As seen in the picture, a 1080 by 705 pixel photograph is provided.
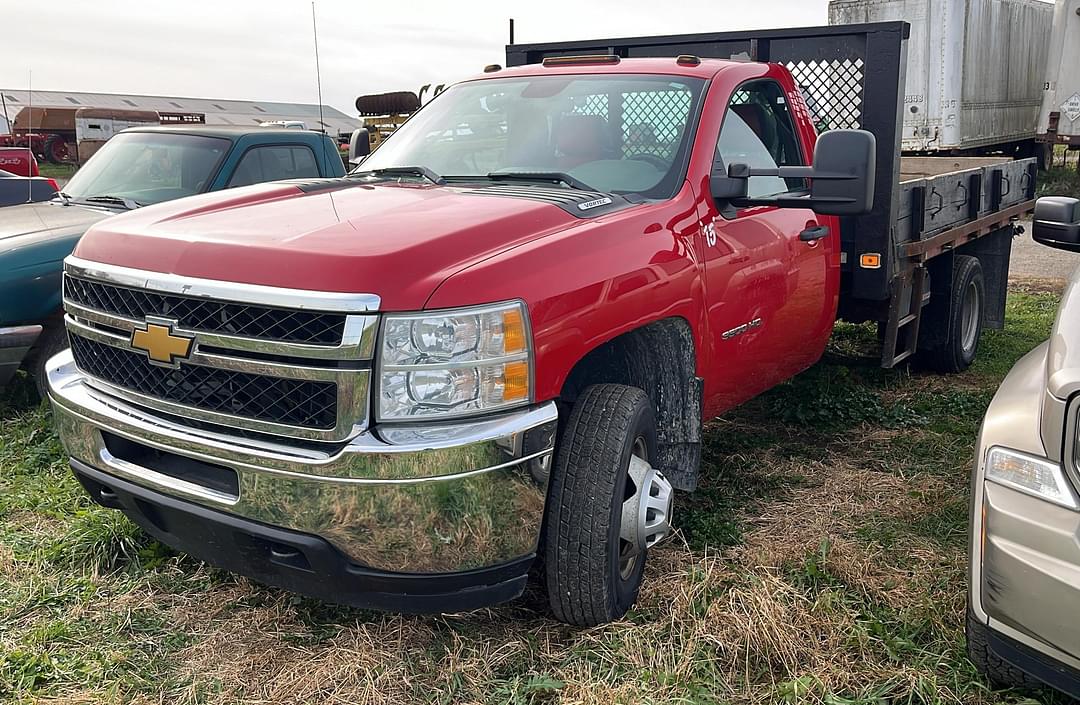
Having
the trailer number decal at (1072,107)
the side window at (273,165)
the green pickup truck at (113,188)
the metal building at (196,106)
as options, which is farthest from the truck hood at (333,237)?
the metal building at (196,106)

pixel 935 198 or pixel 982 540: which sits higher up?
pixel 935 198

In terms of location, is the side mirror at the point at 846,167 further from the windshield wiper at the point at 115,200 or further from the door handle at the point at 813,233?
the windshield wiper at the point at 115,200

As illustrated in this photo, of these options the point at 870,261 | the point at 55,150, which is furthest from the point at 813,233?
the point at 55,150

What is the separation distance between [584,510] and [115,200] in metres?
4.65

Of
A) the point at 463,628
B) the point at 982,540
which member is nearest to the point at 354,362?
the point at 463,628

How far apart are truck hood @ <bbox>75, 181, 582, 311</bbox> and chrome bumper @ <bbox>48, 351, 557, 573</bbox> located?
16.1 inches

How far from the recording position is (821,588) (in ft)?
11.6

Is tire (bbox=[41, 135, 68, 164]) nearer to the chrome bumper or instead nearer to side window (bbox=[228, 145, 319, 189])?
side window (bbox=[228, 145, 319, 189])

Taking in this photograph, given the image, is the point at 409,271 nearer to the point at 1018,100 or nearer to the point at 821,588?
the point at 821,588

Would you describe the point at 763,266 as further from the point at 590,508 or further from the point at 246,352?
the point at 246,352

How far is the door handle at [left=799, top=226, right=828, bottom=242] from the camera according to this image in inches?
175

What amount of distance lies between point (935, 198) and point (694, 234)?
9.01ft

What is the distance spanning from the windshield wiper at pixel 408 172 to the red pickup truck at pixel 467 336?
0.06 ft

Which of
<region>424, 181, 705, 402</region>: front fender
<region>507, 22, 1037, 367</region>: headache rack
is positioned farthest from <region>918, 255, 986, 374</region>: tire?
<region>424, 181, 705, 402</region>: front fender
